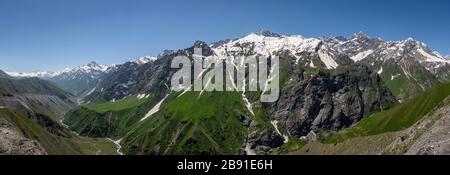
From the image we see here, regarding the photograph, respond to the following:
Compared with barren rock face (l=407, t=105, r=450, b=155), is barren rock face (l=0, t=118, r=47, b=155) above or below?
below

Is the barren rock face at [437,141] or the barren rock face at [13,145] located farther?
the barren rock face at [13,145]

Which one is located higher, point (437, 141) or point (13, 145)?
point (437, 141)

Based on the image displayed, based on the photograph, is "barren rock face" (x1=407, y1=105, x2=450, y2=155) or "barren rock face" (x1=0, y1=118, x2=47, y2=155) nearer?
"barren rock face" (x1=407, y1=105, x2=450, y2=155)

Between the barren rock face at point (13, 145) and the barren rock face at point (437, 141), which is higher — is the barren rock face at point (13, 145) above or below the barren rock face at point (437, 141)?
below

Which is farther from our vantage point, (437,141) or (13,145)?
(13,145)
